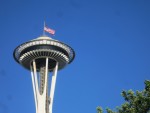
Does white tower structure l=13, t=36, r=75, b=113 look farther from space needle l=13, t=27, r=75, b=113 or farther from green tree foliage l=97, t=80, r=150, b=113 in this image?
green tree foliage l=97, t=80, r=150, b=113

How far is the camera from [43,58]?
11131cm

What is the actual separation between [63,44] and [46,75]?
10542mm

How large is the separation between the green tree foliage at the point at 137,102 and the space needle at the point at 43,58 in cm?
6801

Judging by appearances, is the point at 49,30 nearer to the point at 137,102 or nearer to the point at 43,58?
the point at 43,58

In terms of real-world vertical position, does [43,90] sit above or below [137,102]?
above

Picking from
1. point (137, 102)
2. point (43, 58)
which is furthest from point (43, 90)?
point (137, 102)

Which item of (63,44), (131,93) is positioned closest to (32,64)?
(63,44)

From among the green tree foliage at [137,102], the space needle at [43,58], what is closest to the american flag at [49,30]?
the space needle at [43,58]

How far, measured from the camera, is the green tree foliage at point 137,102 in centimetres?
3447

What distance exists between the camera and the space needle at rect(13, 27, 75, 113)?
105 meters

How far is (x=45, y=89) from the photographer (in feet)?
346

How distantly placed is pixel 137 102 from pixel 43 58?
77819 mm

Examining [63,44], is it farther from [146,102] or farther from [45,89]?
[146,102]

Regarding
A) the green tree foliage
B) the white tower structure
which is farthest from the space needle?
the green tree foliage
